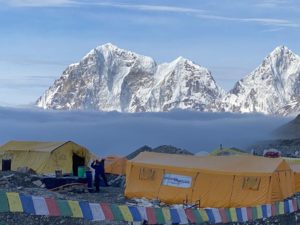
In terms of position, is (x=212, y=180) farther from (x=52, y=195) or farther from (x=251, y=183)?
(x=52, y=195)

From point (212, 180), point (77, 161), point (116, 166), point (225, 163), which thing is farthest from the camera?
point (77, 161)

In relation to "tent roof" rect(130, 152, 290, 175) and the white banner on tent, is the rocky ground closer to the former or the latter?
the white banner on tent

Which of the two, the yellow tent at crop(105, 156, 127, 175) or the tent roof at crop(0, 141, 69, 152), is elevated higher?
the tent roof at crop(0, 141, 69, 152)

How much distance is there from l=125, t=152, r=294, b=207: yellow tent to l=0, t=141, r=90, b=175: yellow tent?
1319 centimetres

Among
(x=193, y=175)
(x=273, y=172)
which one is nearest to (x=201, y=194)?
(x=193, y=175)

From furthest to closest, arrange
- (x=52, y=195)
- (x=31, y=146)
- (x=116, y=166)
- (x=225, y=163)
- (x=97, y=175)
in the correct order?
(x=31, y=146) → (x=116, y=166) → (x=97, y=175) → (x=225, y=163) → (x=52, y=195)

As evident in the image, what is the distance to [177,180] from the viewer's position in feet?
82.4

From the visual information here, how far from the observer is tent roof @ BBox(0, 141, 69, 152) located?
3972 centimetres

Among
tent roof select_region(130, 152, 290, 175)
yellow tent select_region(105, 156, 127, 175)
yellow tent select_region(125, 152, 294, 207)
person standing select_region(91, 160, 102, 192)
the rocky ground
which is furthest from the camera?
yellow tent select_region(105, 156, 127, 175)

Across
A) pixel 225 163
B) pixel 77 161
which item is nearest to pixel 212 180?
pixel 225 163

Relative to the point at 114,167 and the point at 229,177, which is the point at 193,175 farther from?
the point at 114,167

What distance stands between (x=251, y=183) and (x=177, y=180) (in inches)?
112

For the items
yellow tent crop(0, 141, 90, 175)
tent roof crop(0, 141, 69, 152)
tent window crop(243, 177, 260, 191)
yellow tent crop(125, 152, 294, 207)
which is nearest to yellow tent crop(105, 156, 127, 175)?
yellow tent crop(0, 141, 90, 175)

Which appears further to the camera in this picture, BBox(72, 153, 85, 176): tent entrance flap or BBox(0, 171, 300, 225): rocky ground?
BBox(72, 153, 85, 176): tent entrance flap
